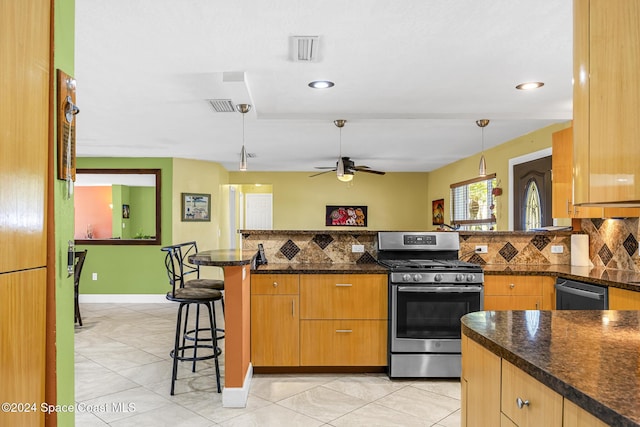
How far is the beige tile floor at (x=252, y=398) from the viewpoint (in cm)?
280

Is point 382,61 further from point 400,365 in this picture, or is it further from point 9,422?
point 9,422

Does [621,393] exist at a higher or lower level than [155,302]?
higher

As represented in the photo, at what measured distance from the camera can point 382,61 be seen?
2955 millimetres

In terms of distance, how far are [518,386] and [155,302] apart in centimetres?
656

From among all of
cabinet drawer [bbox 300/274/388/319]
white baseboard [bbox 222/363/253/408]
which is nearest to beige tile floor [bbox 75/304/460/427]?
white baseboard [bbox 222/363/253/408]

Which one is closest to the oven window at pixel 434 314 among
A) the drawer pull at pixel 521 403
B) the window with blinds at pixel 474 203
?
the drawer pull at pixel 521 403

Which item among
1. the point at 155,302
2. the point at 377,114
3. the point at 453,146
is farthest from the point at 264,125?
the point at 155,302

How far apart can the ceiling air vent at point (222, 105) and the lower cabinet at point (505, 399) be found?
2.96m

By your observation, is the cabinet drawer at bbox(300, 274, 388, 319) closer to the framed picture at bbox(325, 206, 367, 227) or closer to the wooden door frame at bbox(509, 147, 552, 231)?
the wooden door frame at bbox(509, 147, 552, 231)

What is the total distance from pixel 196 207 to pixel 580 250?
5425mm

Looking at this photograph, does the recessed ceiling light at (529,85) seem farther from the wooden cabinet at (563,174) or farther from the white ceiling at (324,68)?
the wooden cabinet at (563,174)

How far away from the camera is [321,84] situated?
135 inches

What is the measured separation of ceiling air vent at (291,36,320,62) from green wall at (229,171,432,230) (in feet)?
20.4

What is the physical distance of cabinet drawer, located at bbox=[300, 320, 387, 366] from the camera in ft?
11.5
